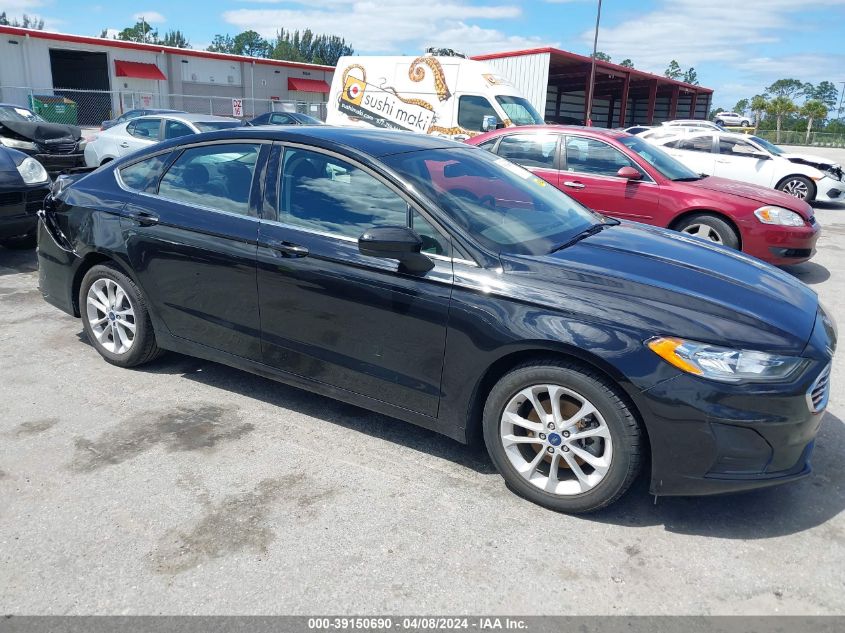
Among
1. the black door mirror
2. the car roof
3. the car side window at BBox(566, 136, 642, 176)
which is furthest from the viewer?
the car side window at BBox(566, 136, 642, 176)

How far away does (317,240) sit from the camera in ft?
11.3

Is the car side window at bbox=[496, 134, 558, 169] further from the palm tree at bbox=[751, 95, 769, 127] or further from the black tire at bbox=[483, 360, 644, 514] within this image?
the palm tree at bbox=[751, 95, 769, 127]

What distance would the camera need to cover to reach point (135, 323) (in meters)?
4.27

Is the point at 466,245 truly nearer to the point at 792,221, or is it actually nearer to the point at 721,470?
the point at 721,470

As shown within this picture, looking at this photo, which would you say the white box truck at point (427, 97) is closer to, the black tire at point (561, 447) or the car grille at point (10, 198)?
the car grille at point (10, 198)

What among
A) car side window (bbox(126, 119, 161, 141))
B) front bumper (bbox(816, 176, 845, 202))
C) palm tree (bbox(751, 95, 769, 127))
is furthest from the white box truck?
palm tree (bbox(751, 95, 769, 127))

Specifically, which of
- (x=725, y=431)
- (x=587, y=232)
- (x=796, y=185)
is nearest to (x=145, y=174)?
(x=587, y=232)

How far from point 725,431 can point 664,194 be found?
5197 millimetres

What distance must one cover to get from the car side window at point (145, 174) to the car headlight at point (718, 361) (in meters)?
3.10

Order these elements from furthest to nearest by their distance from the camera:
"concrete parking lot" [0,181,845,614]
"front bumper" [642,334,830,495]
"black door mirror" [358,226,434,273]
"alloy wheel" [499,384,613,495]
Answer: "black door mirror" [358,226,434,273] < "alloy wheel" [499,384,613,495] < "front bumper" [642,334,830,495] < "concrete parking lot" [0,181,845,614]

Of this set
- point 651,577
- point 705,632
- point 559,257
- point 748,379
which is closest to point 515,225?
point 559,257

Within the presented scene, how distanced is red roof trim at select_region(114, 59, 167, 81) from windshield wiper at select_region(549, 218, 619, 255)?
39.6m

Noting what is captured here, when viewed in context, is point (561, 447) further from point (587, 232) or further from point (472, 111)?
point (472, 111)

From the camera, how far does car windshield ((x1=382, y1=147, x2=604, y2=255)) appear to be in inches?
128
